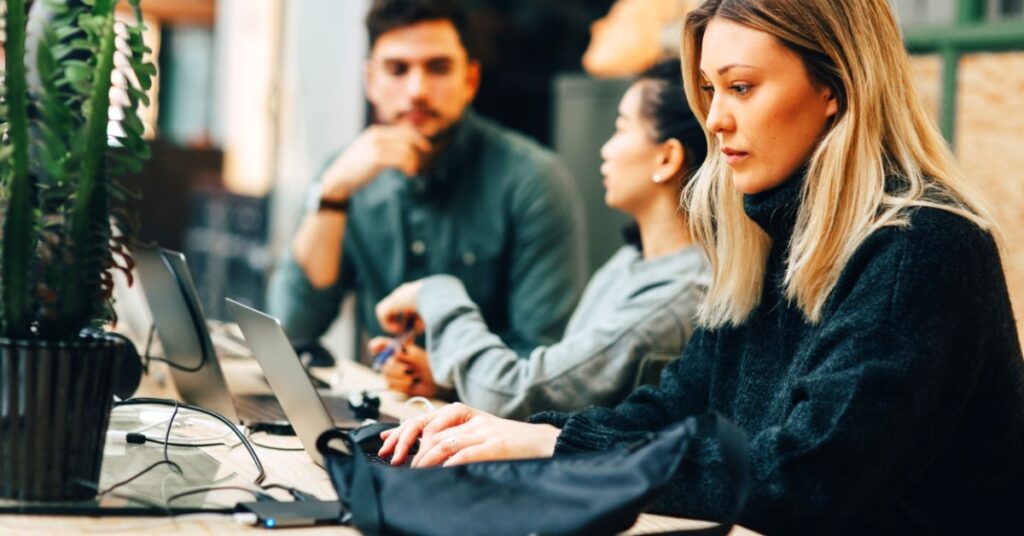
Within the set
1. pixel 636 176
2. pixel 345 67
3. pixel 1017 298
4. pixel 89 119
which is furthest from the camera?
pixel 345 67

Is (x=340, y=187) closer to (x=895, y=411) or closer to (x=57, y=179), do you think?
(x=57, y=179)

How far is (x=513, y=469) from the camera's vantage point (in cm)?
107

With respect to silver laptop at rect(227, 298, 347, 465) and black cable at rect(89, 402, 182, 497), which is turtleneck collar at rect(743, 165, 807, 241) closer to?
silver laptop at rect(227, 298, 347, 465)

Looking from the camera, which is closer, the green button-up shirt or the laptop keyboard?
the laptop keyboard

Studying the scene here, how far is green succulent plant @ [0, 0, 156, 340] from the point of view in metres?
1.13

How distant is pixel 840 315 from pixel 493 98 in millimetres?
3450

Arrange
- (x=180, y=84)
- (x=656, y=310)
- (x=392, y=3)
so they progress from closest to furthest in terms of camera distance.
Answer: (x=656, y=310)
(x=392, y=3)
(x=180, y=84)

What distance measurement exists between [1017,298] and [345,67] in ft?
9.26

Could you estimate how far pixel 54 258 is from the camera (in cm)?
114

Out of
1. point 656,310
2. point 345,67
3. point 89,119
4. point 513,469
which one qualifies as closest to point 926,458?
point 513,469

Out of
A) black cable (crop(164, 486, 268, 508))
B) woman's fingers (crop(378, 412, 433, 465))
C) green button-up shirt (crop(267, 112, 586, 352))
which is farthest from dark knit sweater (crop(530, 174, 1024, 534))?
green button-up shirt (crop(267, 112, 586, 352))

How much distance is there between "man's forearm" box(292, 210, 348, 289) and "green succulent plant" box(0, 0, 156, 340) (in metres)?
1.66

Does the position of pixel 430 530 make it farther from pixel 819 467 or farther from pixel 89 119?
pixel 89 119

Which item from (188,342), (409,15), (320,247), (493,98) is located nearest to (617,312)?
(188,342)
